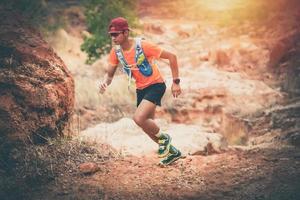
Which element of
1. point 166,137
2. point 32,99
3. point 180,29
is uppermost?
point 180,29

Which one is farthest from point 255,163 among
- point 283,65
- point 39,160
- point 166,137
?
point 283,65

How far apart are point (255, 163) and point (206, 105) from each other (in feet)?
17.1

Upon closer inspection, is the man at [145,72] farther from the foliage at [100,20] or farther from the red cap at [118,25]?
the foliage at [100,20]

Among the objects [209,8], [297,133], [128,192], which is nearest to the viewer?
[128,192]

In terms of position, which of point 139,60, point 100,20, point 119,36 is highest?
point 100,20

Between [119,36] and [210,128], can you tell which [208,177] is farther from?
[210,128]

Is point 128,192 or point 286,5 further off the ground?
point 286,5

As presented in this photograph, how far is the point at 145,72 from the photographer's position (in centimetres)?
470

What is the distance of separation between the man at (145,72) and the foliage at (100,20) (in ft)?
32.3

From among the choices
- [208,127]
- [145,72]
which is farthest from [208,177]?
[208,127]

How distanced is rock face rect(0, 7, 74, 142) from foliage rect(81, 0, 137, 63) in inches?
354

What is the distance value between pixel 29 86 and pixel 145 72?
1.32m

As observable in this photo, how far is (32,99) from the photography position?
4.96 meters

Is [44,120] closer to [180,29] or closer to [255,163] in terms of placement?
[255,163]
